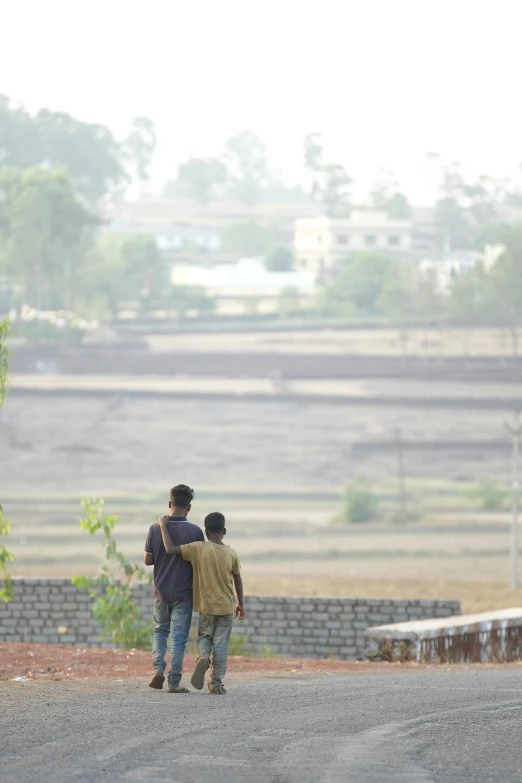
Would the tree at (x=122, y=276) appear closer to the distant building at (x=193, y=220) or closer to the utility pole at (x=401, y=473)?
the distant building at (x=193, y=220)

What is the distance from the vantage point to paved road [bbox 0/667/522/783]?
649 cm

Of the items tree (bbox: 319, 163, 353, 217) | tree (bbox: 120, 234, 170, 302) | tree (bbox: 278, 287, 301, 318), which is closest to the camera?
tree (bbox: 278, 287, 301, 318)

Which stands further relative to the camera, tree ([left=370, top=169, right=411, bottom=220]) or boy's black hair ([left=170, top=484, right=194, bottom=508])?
tree ([left=370, top=169, right=411, bottom=220])

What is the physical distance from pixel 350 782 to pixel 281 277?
354 feet

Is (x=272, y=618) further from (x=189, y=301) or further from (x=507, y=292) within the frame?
(x=189, y=301)

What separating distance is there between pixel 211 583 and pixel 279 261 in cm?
10832

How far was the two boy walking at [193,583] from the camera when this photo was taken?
30.1ft

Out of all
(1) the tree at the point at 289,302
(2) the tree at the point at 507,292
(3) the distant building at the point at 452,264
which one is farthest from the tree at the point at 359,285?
(2) the tree at the point at 507,292

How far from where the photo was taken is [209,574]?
9.20 metres

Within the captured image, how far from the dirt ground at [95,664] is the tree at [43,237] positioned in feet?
287

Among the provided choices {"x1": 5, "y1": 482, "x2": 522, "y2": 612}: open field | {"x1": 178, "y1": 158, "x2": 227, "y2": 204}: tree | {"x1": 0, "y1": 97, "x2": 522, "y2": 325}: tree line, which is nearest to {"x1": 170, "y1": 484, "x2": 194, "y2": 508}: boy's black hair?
{"x1": 5, "y1": 482, "x2": 522, "y2": 612}: open field

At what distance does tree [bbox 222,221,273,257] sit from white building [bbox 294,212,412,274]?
264cm

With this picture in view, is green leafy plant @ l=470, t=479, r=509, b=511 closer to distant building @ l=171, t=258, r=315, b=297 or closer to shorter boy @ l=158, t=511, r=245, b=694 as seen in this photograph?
distant building @ l=171, t=258, r=315, b=297

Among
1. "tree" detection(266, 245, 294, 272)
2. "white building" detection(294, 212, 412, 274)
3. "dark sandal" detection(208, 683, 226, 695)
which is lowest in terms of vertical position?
"dark sandal" detection(208, 683, 226, 695)
